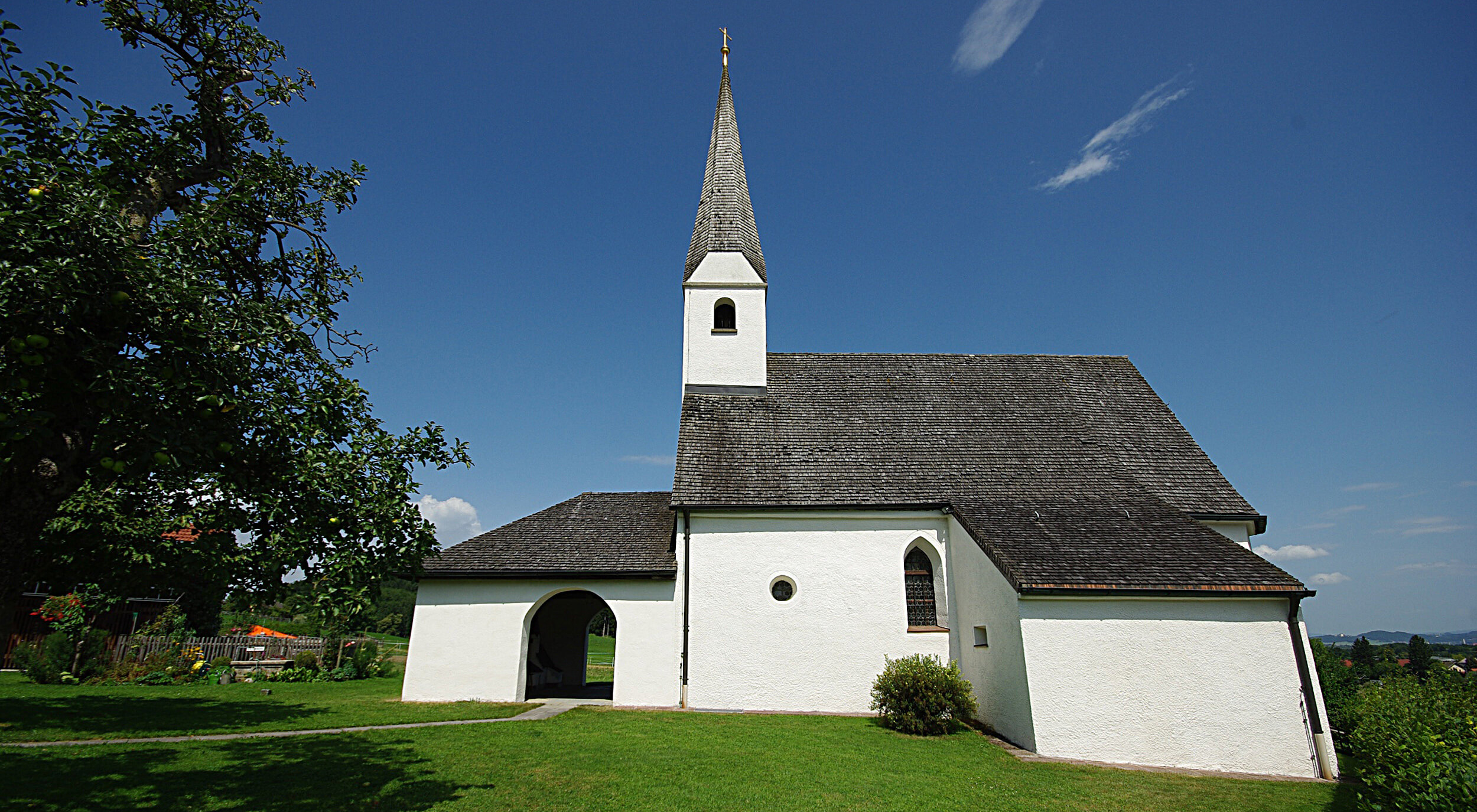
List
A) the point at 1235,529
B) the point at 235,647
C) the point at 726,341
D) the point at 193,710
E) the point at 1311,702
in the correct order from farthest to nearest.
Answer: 1. the point at 235,647
2. the point at 726,341
3. the point at 1235,529
4. the point at 193,710
5. the point at 1311,702

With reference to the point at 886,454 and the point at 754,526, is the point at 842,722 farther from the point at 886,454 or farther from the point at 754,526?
the point at 886,454

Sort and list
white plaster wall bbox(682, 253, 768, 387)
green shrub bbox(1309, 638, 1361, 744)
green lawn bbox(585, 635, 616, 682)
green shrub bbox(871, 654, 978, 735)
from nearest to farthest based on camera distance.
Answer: green shrub bbox(871, 654, 978, 735), green shrub bbox(1309, 638, 1361, 744), white plaster wall bbox(682, 253, 768, 387), green lawn bbox(585, 635, 616, 682)

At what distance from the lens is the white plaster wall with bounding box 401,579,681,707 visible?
1559 cm

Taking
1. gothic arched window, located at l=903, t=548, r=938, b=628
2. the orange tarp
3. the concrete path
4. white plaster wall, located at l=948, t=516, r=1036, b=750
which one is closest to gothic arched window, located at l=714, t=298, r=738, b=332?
gothic arched window, located at l=903, t=548, r=938, b=628

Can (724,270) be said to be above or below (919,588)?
above

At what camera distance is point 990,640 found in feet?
44.9

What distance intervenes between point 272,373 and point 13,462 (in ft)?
5.58

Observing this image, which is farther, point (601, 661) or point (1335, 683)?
point (601, 661)

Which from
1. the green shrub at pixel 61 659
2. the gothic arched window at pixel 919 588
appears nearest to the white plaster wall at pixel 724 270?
the gothic arched window at pixel 919 588

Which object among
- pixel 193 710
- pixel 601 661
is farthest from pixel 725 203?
pixel 601 661

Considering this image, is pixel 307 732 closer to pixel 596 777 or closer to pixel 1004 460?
pixel 596 777

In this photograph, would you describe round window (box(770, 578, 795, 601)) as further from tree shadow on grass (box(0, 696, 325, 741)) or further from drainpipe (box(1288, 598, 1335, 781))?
tree shadow on grass (box(0, 696, 325, 741))

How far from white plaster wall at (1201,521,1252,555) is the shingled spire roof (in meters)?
13.7

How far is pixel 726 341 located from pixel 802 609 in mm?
8242
